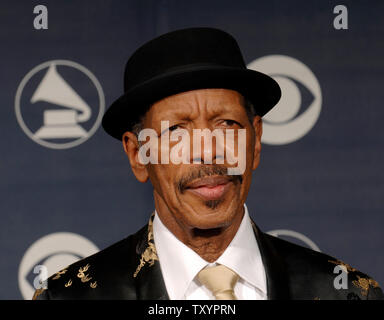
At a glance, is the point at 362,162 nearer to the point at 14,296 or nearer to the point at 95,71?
the point at 95,71

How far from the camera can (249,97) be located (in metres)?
1.39

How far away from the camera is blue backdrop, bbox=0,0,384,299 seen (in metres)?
1.81

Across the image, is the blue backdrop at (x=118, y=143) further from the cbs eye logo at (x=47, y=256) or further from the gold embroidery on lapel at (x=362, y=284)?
the gold embroidery on lapel at (x=362, y=284)

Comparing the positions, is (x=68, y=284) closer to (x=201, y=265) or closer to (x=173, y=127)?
(x=201, y=265)

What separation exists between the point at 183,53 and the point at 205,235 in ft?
1.28

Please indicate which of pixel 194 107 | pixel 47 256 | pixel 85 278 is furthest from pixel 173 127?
pixel 47 256

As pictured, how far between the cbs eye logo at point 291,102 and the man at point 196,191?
39cm

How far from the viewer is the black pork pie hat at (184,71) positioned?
129 centimetres

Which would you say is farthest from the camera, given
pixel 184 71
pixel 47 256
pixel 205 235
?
pixel 47 256

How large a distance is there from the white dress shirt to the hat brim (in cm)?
26

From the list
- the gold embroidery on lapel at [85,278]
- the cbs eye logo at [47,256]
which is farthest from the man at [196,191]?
the cbs eye logo at [47,256]

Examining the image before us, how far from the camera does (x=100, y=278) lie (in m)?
1.43
